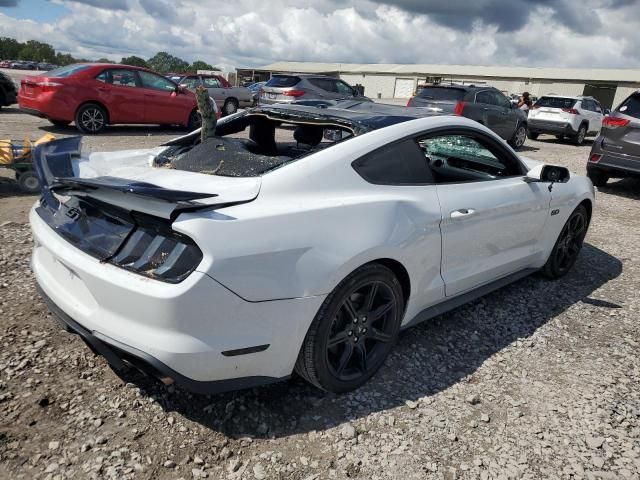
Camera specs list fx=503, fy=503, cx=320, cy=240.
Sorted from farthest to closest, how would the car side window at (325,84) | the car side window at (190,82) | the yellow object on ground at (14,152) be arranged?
the car side window at (190,82), the car side window at (325,84), the yellow object on ground at (14,152)

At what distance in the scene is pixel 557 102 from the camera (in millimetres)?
16203

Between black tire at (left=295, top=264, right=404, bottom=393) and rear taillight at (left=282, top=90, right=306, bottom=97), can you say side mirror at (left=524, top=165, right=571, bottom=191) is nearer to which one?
black tire at (left=295, top=264, right=404, bottom=393)

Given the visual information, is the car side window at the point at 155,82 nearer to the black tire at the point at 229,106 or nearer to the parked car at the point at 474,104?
the parked car at the point at 474,104

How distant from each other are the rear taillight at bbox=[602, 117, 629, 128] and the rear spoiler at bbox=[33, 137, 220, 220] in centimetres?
749

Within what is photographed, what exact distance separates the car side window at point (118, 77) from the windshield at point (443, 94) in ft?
21.8

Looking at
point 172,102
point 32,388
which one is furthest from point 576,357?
point 172,102

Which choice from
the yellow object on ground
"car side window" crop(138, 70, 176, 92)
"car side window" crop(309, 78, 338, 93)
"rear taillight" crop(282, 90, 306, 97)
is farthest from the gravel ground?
"car side window" crop(309, 78, 338, 93)

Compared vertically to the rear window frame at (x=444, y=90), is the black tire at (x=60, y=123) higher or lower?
lower

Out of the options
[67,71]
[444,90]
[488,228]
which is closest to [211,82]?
[67,71]

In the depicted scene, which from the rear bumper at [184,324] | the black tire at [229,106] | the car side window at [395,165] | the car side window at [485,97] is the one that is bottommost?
the black tire at [229,106]

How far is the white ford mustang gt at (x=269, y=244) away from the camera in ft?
6.70

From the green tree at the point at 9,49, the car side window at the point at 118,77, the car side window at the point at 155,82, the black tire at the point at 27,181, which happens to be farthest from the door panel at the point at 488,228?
the green tree at the point at 9,49

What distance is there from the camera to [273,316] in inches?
85.6

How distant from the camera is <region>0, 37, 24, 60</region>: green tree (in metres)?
98.1
